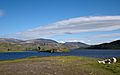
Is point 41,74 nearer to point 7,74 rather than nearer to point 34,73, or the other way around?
point 34,73

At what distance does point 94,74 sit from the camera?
137ft

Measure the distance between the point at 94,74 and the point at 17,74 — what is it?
13135 millimetres

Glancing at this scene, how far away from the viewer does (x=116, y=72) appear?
44656 mm

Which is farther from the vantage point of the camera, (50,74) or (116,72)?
(116,72)

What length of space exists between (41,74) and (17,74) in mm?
4161

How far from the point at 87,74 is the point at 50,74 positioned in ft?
21.3

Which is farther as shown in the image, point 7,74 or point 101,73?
point 101,73

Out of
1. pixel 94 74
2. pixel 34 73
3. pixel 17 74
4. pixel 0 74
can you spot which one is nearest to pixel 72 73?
pixel 94 74

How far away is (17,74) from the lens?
4044 cm

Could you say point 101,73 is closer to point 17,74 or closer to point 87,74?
point 87,74

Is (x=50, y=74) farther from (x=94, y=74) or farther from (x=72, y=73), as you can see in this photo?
(x=94, y=74)

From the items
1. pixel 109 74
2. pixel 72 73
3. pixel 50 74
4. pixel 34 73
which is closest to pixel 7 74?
pixel 34 73

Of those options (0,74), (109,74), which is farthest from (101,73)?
(0,74)

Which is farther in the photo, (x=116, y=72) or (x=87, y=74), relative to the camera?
(x=116, y=72)
